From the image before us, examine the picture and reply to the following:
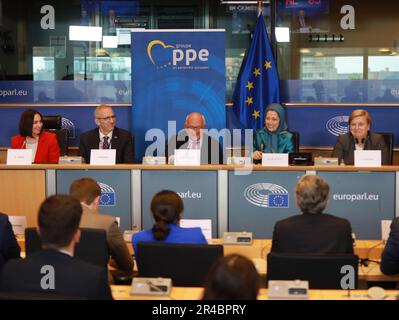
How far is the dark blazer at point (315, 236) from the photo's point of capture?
11.3 feet

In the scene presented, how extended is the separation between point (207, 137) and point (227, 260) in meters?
4.24

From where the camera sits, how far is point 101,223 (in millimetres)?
3697

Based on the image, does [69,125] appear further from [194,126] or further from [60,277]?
[60,277]

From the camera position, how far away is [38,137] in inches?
243

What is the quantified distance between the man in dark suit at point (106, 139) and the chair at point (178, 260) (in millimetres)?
2936

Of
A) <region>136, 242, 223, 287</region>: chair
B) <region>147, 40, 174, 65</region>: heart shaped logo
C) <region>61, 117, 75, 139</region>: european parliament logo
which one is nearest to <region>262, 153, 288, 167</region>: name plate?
<region>136, 242, 223, 287</region>: chair

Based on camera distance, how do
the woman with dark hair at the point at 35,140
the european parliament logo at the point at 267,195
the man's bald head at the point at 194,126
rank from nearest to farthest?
the european parliament logo at the point at 267,195 → the woman with dark hair at the point at 35,140 → the man's bald head at the point at 194,126

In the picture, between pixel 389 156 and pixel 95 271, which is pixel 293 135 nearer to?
pixel 389 156

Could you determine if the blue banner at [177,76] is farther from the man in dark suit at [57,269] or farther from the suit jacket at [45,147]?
the man in dark suit at [57,269]

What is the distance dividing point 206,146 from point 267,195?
1284 mm

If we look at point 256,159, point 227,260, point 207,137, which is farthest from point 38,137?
point 227,260

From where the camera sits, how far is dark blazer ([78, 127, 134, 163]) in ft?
20.5

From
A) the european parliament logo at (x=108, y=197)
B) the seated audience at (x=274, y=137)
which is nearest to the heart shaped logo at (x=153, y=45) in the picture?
the seated audience at (x=274, y=137)
